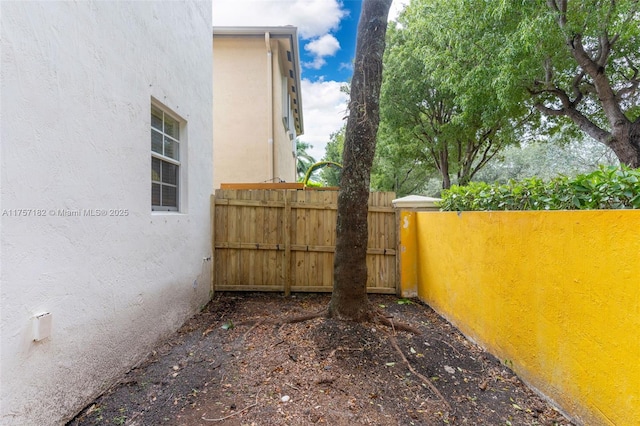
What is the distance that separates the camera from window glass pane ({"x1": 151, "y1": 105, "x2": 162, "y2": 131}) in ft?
10.9

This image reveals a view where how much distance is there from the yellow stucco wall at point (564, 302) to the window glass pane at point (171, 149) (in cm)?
381

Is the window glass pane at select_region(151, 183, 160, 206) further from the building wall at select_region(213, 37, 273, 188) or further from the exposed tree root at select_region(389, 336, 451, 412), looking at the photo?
the building wall at select_region(213, 37, 273, 188)

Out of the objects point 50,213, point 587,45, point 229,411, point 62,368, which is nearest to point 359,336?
point 229,411

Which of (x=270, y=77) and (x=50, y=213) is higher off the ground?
(x=270, y=77)

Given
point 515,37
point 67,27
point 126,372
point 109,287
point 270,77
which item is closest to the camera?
point 67,27

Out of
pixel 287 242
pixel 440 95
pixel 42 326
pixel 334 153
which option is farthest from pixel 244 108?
pixel 334 153

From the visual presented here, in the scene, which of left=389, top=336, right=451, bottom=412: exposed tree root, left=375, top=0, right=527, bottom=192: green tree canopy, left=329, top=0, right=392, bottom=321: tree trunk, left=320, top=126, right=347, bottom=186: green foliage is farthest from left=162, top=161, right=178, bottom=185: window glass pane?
left=320, top=126, right=347, bottom=186: green foliage

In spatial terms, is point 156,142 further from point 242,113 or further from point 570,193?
point 242,113

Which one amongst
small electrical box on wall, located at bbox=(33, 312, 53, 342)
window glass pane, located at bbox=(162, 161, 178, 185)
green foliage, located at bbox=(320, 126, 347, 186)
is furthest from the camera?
green foliage, located at bbox=(320, 126, 347, 186)

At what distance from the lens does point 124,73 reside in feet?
8.68

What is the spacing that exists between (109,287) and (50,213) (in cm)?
80

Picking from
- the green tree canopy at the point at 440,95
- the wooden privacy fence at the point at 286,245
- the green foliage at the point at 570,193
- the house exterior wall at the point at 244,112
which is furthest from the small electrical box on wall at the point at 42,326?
the green tree canopy at the point at 440,95

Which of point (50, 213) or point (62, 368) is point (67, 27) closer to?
point (50, 213)

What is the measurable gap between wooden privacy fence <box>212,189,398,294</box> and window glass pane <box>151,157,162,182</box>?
1668mm
